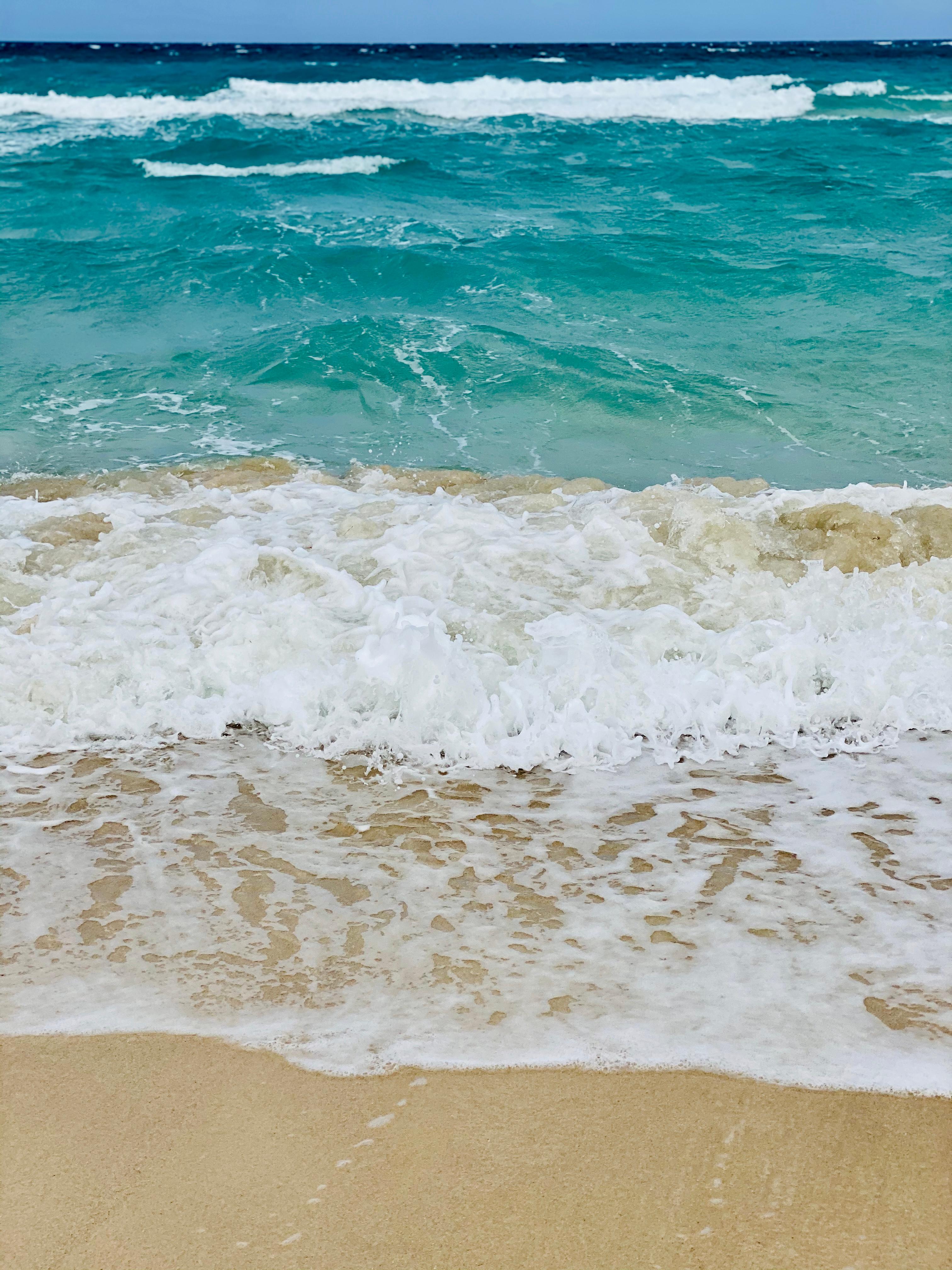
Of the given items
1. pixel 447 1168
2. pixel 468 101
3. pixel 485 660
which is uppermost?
pixel 468 101

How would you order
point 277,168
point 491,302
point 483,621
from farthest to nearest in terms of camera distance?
point 277,168 → point 491,302 → point 483,621

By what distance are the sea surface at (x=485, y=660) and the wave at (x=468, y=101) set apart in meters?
19.8

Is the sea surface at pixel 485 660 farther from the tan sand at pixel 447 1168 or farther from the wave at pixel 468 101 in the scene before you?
the wave at pixel 468 101

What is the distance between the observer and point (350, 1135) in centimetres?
217

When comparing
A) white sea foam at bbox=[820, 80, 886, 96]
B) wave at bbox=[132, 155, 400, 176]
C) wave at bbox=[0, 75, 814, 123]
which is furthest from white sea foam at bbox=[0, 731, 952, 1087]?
white sea foam at bbox=[820, 80, 886, 96]

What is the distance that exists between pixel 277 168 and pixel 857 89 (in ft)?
77.6

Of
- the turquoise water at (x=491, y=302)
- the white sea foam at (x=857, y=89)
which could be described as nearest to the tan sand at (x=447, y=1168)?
the turquoise water at (x=491, y=302)

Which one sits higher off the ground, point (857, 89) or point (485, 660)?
point (857, 89)

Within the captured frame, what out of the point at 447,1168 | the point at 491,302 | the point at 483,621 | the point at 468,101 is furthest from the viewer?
the point at 468,101

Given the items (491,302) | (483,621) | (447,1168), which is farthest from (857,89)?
(447,1168)

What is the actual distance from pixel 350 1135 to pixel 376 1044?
26cm

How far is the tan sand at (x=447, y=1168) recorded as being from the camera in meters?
1.94

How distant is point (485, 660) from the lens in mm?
4219

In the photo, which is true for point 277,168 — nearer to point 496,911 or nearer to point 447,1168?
point 496,911
